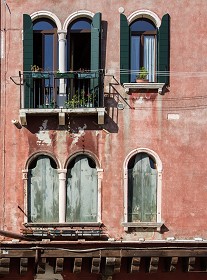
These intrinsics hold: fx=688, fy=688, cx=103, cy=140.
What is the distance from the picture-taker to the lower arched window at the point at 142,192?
58.9 feet

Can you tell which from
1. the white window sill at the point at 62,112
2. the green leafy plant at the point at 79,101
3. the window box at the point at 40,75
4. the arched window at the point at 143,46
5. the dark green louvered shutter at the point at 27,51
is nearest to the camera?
the white window sill at the point at 62,112

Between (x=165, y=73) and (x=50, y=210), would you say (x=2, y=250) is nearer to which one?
(x=50, y=210)

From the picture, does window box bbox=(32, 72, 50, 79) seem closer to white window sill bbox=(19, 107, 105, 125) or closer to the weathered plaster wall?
the weathered plaster wall

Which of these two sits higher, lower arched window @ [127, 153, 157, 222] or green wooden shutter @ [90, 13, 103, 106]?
green wooden shutter @ [90, 13, 103, 106]

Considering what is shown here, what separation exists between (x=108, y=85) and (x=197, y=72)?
236 centimetres

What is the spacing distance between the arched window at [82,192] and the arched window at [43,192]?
367 mm

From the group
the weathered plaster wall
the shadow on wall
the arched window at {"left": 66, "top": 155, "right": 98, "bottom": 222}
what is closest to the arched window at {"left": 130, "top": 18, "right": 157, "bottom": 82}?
the weathered plaster wall

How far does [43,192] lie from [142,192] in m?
2.59

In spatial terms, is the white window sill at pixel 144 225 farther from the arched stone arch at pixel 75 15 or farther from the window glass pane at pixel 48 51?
the arched stone arch at pixel 75 15

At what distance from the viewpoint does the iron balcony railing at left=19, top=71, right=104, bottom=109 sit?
17.7 meters

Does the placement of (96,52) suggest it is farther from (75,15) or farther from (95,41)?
(75,15)

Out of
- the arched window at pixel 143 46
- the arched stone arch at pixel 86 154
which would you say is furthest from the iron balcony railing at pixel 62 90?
the arched stone arch at pixel 86 154

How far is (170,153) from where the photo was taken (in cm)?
1795

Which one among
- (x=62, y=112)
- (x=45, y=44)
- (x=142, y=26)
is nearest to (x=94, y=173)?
(x=62, y=112)
